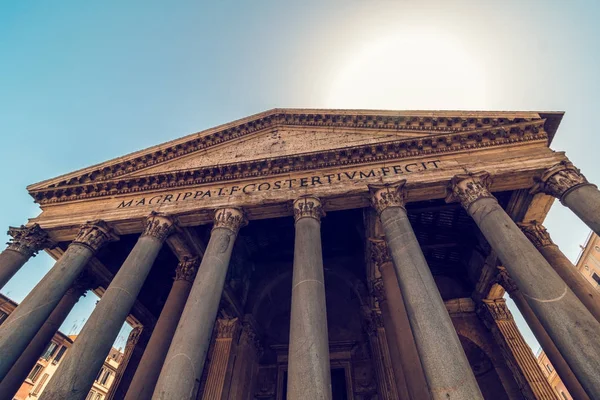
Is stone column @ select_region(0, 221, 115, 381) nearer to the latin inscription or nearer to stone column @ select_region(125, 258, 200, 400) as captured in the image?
the latin inscription

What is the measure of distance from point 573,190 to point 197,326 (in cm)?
925

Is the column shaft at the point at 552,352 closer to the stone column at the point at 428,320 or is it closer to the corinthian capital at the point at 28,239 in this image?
the stone column at the point at 428,320

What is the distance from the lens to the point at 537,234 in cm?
948

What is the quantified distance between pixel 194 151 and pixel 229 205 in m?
3.94

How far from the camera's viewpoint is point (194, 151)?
40.0ft

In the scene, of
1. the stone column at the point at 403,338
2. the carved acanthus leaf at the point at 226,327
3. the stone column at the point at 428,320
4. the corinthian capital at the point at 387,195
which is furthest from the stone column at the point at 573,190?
the carved acanthus leaf at the point at 226,327

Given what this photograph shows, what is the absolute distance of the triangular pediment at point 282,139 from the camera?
970cm

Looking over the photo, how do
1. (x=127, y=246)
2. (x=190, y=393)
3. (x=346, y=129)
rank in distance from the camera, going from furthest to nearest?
(x=127, y=246) < (x=346, y=129) < (x=190, y=393)

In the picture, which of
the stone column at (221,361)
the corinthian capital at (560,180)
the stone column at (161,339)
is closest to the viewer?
the corinthian capital at (560,180)

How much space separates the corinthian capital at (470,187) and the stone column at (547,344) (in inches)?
140

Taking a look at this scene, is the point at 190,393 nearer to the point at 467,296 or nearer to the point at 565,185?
the point at 565,185

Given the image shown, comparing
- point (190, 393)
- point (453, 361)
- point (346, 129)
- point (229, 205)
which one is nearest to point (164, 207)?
point (229, 205)

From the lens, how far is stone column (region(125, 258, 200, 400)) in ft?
26.5

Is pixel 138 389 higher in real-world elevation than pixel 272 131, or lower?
lower
